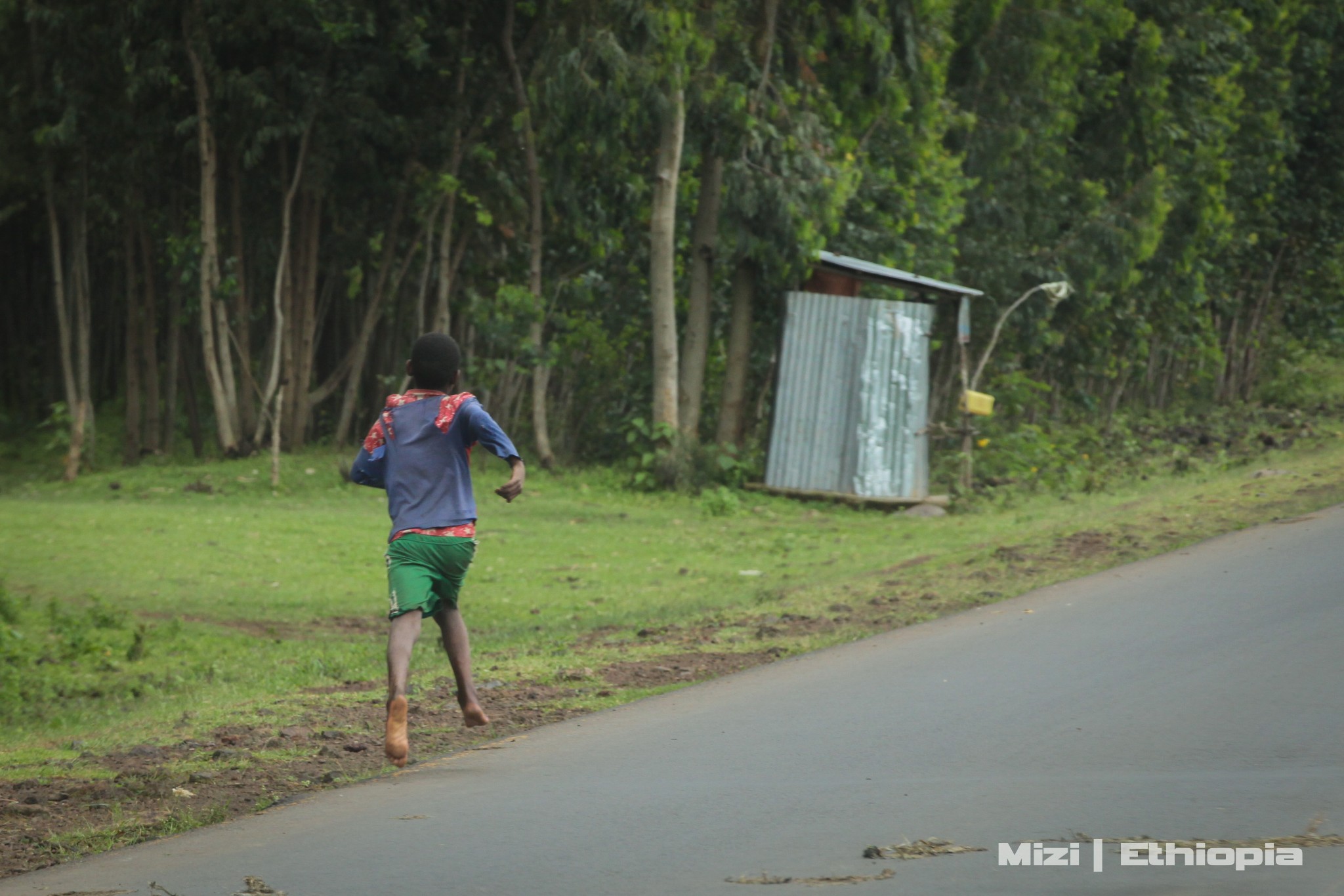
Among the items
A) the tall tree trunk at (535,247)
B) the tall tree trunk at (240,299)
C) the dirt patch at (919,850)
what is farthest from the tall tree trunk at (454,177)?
the dirt patch at (919,850)

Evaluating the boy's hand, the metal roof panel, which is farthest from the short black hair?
the metal roof panel

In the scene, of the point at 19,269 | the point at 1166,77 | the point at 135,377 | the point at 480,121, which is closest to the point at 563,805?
→ the point at 480,121

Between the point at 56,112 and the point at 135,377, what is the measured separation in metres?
4.50

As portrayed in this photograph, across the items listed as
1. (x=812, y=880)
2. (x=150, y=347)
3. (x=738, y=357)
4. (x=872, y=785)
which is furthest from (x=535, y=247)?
(x=812, y=880)

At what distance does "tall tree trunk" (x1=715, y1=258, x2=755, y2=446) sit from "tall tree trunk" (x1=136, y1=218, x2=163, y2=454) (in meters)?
9.40

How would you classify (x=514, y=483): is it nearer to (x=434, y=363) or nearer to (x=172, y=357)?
(x=434, y=363)

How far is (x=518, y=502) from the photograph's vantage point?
1947 cm

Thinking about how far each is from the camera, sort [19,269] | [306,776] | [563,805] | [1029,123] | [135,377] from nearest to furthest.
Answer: [563,805] < [306,776] < [135,377] < [1029,123] < [19,269]

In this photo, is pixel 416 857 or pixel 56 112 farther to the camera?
pixel 56 112

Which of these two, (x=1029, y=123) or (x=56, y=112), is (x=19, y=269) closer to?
(x=56, y=112)

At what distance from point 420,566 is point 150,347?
20.0m

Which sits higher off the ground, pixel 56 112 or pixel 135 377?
pixel 56 112

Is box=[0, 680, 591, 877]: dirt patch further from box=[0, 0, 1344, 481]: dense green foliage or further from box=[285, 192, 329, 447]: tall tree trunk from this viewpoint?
box=[285, 192, 329, 447]: tall tree trunk

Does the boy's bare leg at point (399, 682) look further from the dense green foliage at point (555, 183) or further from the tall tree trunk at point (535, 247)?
the tall tree trunk at point (535, 247)
